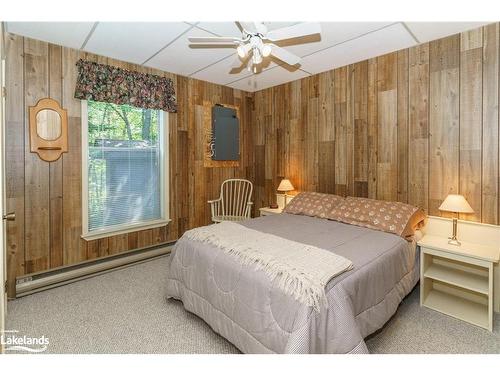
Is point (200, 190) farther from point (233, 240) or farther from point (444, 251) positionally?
point (444, 251)

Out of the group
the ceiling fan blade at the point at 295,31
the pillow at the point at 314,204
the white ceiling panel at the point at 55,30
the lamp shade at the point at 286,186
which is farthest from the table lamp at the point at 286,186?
the white ceiling panel at the point at 55,30

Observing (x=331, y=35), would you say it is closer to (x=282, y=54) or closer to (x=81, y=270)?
(x=282, y=54)

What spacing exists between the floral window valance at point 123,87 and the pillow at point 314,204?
2.04 m

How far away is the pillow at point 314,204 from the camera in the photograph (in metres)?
3.10

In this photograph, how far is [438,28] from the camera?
2.45 meters

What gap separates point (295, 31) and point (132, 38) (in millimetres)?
1741

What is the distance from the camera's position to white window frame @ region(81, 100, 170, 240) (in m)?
3.02

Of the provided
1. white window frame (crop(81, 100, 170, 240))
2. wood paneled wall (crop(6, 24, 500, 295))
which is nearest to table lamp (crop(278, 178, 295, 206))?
wood paneled wall (crop(6, 24, 500, 295))

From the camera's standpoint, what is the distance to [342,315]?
151cm
